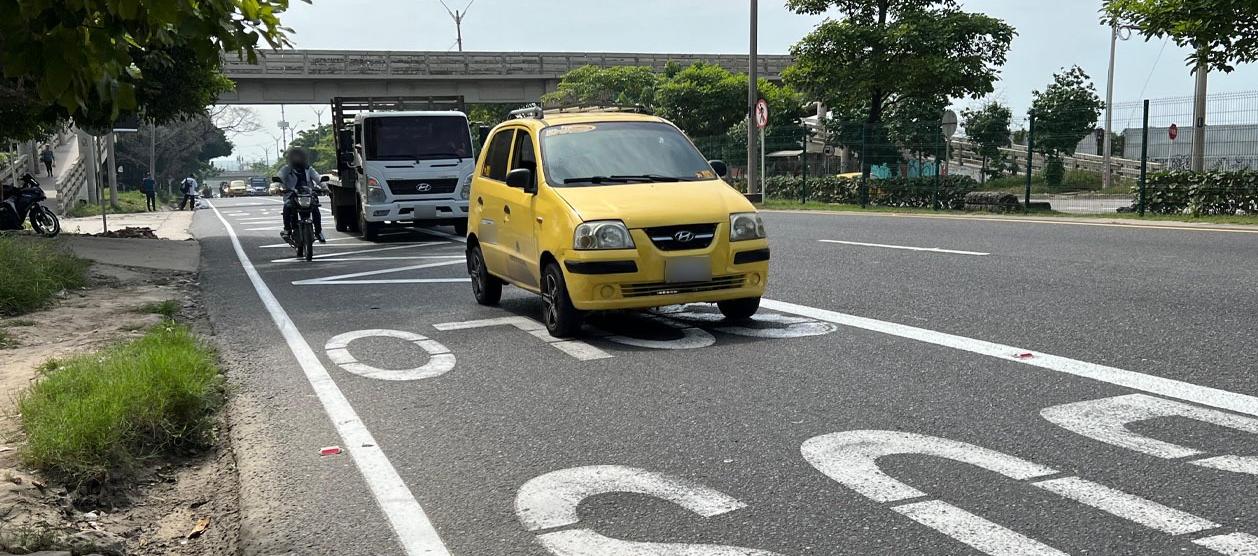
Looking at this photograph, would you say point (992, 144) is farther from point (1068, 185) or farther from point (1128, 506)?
point (1128, 506)

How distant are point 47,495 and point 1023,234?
1374 cm

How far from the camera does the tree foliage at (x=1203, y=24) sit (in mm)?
18531

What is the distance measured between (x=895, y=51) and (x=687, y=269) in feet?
87.1

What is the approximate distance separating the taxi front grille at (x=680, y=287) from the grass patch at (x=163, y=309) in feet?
14.4

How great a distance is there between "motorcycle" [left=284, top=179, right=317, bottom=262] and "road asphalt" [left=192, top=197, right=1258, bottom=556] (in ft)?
18.0

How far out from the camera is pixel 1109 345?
7.21 meters

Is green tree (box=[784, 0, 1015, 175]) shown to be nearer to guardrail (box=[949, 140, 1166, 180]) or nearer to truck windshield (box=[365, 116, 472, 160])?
guardrail (box=[949, 140, 1166, 180])

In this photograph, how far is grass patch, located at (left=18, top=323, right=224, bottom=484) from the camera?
5270mm

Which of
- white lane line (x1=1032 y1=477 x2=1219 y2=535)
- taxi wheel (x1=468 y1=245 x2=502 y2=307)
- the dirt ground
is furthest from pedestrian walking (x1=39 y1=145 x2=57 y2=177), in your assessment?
white lane line (x1=1032 y1=477 x2=1219 y2=535)

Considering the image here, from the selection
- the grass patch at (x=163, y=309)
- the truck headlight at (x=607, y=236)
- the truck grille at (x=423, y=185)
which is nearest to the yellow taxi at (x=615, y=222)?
the truck headlight at (x=607, y=236)

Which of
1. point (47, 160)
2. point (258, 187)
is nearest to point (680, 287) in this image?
point (47, 160)

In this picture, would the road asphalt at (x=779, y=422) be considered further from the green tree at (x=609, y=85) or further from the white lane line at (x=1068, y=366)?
the green tree at (x=609, y=85)

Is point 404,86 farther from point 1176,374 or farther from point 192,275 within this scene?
point 1176,374

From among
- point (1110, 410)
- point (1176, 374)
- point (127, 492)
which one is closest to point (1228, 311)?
point (1176, 374)
